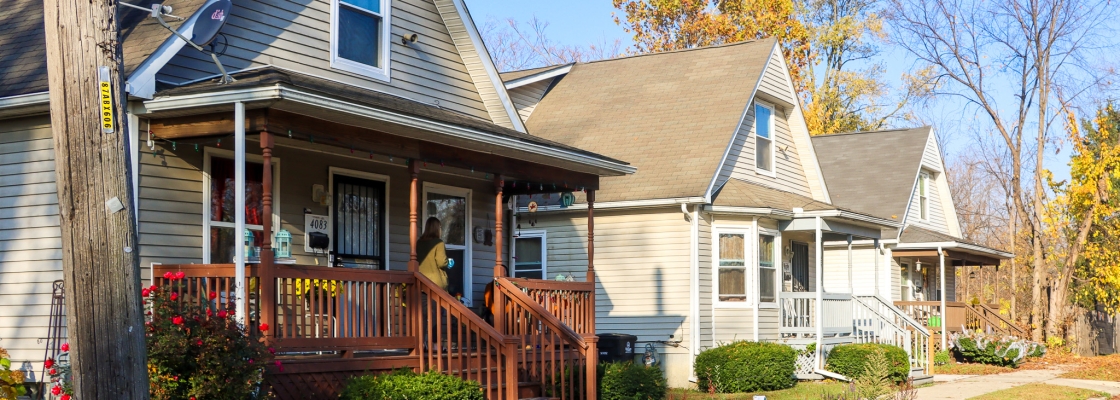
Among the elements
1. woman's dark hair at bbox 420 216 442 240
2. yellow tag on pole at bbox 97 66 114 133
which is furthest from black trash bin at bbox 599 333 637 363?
yellow tag on pole at bbox 97 66 114 133

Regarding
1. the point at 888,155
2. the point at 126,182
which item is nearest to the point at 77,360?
the point at 126,182

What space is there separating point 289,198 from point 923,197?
2077cm

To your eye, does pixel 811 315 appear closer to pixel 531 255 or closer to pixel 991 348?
pixel 531 255

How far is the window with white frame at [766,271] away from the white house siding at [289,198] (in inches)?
228

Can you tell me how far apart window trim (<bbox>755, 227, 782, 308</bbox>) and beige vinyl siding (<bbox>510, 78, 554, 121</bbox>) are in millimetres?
5534

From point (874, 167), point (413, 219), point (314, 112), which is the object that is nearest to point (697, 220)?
point (413, 219)

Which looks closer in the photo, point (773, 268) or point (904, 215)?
point (773, 268)

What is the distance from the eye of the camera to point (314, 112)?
407 inches

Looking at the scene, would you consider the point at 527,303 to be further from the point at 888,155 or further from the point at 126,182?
the point at 888,155

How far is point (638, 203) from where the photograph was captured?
1870cm

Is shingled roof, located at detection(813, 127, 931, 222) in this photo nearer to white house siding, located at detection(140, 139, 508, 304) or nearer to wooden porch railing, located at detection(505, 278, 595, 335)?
white house siding, located at detection(140, 139, 508, 304)

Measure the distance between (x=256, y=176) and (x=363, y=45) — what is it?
261cm

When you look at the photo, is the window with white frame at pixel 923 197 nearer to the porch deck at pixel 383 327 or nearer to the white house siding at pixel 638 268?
the white house siding at pixel 638 268

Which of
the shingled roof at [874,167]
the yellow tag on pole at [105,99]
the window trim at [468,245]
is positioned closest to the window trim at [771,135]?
the shingled roof at [874,167]
